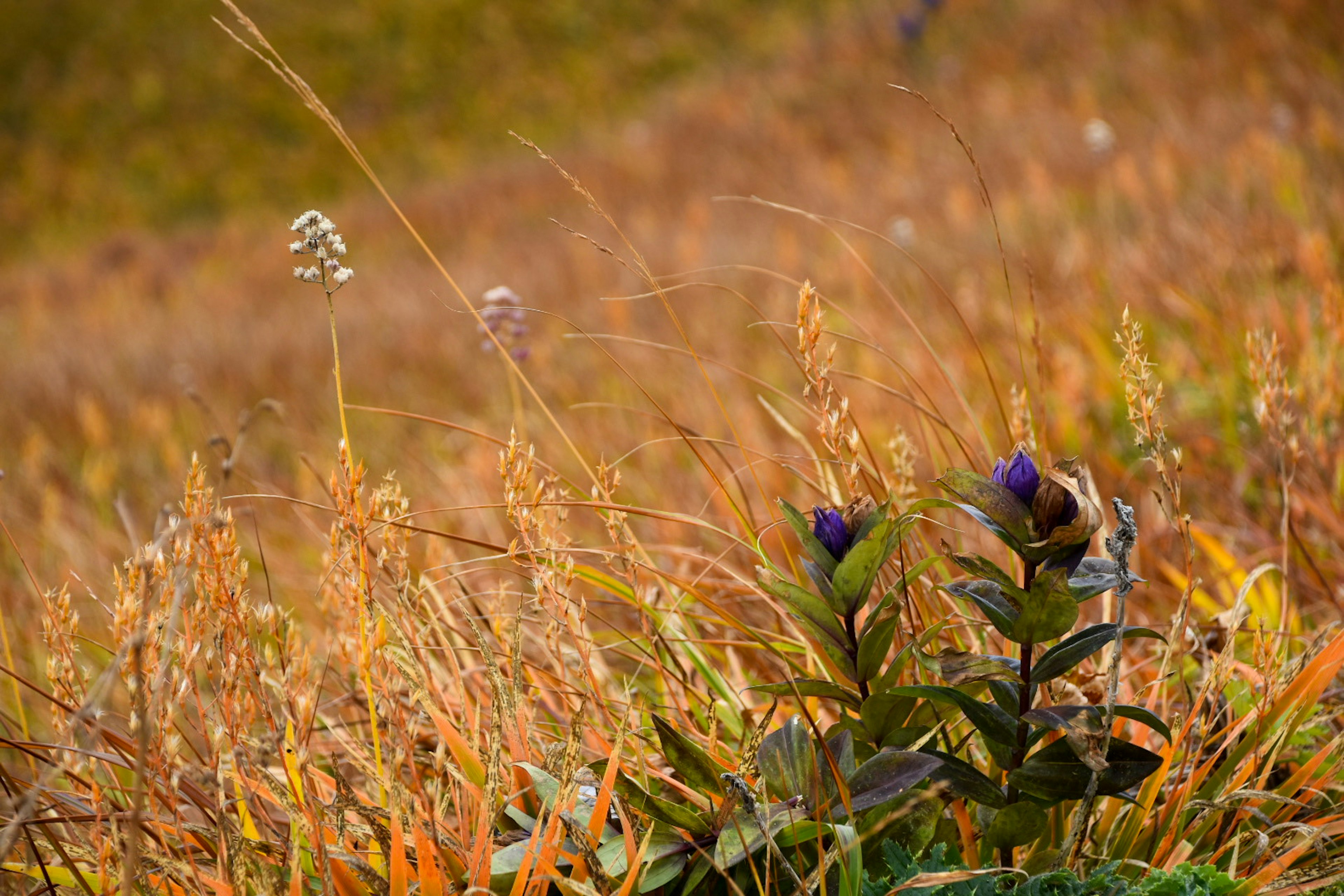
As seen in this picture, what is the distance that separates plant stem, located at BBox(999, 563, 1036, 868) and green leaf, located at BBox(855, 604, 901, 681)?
4.5 inches

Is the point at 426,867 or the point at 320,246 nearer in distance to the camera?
the point at 426,867

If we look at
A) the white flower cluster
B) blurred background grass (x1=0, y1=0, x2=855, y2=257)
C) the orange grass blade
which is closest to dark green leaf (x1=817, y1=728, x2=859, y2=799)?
the orange grass blade

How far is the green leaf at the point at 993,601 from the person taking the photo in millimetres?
791

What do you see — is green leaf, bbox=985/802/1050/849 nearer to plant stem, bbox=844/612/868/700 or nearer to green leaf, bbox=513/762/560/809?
plant stem, bbox=844/612/868/700

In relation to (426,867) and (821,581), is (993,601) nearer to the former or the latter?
(821,581)

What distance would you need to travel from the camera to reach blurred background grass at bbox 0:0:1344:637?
2514mm

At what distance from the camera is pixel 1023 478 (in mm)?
792

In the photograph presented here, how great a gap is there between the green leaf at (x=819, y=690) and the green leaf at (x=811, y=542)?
4.2 inches

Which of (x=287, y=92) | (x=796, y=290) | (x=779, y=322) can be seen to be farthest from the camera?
(x=287, y=92)

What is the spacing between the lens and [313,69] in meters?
21.1

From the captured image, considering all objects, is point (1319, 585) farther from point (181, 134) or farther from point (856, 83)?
point (181, 134)

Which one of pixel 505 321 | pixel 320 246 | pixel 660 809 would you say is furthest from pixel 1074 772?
pixel 505 321

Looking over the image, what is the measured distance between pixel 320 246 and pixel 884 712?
0.74m

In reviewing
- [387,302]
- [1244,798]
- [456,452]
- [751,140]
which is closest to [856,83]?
[751,140]
